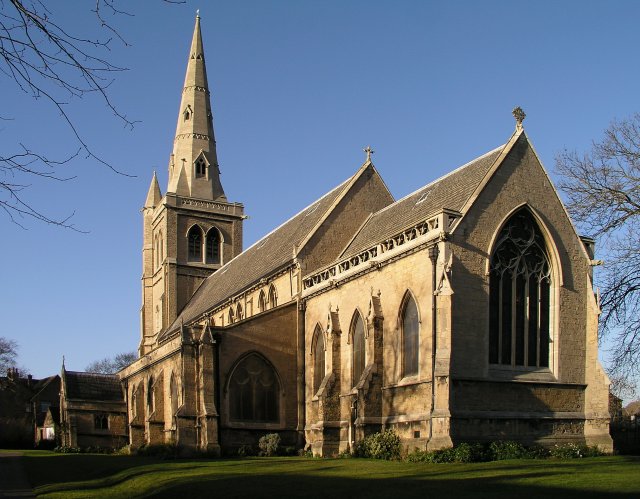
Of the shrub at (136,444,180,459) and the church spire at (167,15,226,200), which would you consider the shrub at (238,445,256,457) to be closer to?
the shrub at (136,444,180,459)

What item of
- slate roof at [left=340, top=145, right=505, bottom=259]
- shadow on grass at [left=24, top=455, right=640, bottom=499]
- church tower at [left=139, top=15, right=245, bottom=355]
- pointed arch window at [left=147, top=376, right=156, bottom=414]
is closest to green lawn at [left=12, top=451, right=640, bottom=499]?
shadow on grass at [left=24, top=455, right=640, bottom=499]

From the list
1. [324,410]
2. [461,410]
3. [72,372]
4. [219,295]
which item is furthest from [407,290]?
[72,372]

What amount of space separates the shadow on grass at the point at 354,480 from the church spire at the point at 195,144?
120 feet

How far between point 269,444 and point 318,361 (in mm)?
4342

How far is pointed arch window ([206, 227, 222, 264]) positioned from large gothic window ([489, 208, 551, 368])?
3615cm

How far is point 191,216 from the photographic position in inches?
2448

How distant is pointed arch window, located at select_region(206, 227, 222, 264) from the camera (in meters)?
63.0

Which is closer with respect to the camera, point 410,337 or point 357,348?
point 410,337

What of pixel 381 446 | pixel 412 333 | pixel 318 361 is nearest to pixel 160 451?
pixel 318 361

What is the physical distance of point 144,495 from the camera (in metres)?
20.4

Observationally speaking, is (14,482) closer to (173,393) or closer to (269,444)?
(269,444)

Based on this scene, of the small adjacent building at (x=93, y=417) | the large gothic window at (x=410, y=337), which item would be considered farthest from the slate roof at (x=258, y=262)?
the large gothic window at (x=410, y=337)

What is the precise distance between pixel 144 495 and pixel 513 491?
9.08 m

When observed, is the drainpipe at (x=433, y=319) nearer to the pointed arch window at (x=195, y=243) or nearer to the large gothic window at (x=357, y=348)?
the large gothic window at (x=357, y=348)
